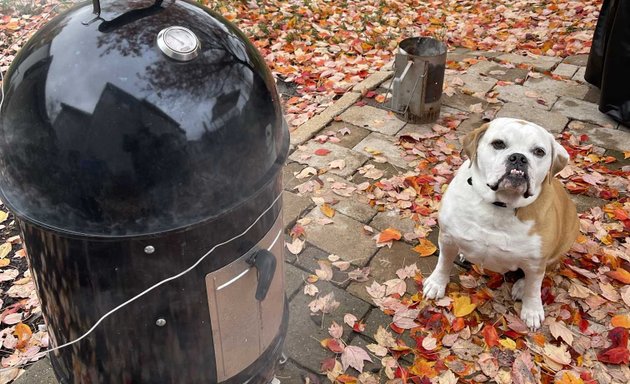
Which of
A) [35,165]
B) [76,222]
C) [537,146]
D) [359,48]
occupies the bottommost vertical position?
[359,48]

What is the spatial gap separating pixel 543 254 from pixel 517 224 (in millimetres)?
233

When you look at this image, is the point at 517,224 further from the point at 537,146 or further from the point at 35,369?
the point at 35,369

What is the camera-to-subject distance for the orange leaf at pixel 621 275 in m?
3.57

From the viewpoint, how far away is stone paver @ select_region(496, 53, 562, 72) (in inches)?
248

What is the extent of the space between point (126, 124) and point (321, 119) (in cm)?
378

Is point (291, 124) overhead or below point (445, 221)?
below

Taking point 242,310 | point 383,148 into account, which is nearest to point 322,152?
point 383,148

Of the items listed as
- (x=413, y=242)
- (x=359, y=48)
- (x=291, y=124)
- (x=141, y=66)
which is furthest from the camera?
(x=359, y=48)

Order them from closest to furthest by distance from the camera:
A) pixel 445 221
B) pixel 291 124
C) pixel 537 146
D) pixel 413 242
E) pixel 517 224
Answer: pixel 537 146
pixel 517 224
pixel 445 221
pixel 413 242
pixel 291 124

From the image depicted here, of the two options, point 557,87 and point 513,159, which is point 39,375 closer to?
point 513,159

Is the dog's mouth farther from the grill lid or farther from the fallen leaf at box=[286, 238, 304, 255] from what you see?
the fallen leaf at box=[286, 238, 304, 255]

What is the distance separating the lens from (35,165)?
1736mm

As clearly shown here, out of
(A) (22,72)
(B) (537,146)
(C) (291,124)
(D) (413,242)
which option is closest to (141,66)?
(A) (22,72)

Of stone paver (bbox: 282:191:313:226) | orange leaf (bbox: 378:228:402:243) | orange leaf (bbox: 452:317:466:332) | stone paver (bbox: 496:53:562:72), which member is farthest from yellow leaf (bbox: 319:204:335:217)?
stone paver (bbox: 496:53:562:72)
